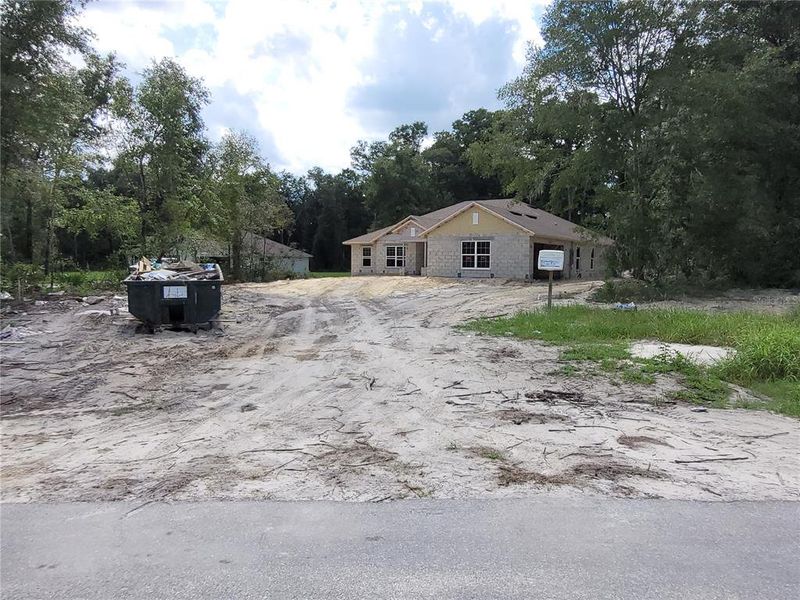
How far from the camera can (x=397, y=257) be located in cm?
3725

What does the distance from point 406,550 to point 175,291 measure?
9.72m

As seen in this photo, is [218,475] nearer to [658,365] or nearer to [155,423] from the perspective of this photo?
[155,423]

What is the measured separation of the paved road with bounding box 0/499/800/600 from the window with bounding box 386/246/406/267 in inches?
1318

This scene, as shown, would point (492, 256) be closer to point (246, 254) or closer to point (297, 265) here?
point (246, 254)

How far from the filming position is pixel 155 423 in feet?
18.5

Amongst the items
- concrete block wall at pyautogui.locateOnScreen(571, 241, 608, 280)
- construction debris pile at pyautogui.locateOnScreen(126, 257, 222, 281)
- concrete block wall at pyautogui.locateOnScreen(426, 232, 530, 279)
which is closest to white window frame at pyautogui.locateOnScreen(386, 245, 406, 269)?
concrete block wall at pyautogui.locateOnScreen(426, 232, 530, 279)

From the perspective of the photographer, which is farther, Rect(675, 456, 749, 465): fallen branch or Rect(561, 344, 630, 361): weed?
Rect(561, 344, 630, 361): weed

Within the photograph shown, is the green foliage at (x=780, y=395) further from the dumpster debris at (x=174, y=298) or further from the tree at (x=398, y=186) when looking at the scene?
the tree at (x=398, y=186)

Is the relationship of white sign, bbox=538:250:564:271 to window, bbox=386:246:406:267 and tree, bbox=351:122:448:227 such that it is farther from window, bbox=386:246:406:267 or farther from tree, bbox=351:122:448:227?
tree, bbox=351:122:448:227

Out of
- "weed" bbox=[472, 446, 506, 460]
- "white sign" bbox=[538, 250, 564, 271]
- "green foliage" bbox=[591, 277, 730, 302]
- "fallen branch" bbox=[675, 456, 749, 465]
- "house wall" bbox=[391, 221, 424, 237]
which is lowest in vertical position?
"fallen branch" bbox=[675, 456, 749, 465]

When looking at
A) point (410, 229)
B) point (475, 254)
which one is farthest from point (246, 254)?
point (475, 254)

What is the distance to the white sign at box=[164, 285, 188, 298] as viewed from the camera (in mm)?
11398

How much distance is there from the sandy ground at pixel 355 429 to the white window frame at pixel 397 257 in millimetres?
26871

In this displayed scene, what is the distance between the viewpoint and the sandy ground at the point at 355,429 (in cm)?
407
